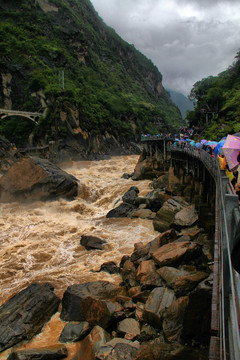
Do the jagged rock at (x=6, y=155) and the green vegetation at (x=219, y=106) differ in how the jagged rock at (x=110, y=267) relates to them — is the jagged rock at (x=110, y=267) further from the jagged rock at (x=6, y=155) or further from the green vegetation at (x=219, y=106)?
the jagged rock at (x=6, y=155)

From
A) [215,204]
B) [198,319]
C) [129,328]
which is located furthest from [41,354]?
[215,204]

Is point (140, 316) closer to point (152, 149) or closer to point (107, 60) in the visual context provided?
point (152, 149)

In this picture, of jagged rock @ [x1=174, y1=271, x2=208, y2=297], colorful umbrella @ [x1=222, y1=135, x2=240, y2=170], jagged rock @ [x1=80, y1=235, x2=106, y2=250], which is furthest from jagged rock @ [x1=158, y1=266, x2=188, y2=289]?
jagged rock @ [x1=80, y1=235, x2=106, y2=250]

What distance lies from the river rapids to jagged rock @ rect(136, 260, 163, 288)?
1547 mm

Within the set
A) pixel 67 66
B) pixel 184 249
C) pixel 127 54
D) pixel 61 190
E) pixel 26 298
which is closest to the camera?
pixel 26 298

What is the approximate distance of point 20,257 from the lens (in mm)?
13852

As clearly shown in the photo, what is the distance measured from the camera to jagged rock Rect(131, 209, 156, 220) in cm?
1903

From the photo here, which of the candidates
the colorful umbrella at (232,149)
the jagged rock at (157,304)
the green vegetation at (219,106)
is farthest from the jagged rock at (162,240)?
the green vegetation at (219,106)

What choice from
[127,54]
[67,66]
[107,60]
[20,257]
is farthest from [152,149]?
[127,54]

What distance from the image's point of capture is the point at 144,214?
759 inches

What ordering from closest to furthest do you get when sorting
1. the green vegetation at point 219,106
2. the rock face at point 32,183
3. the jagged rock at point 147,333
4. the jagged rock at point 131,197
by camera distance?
the jagged rock at point 147,333, the jagged rock at point 131,197, the rock face at point 32,183, the green vegetation at point 219,106

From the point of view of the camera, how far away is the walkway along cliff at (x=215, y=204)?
270 centimetres

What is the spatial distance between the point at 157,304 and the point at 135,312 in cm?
83

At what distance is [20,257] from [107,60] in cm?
10971
